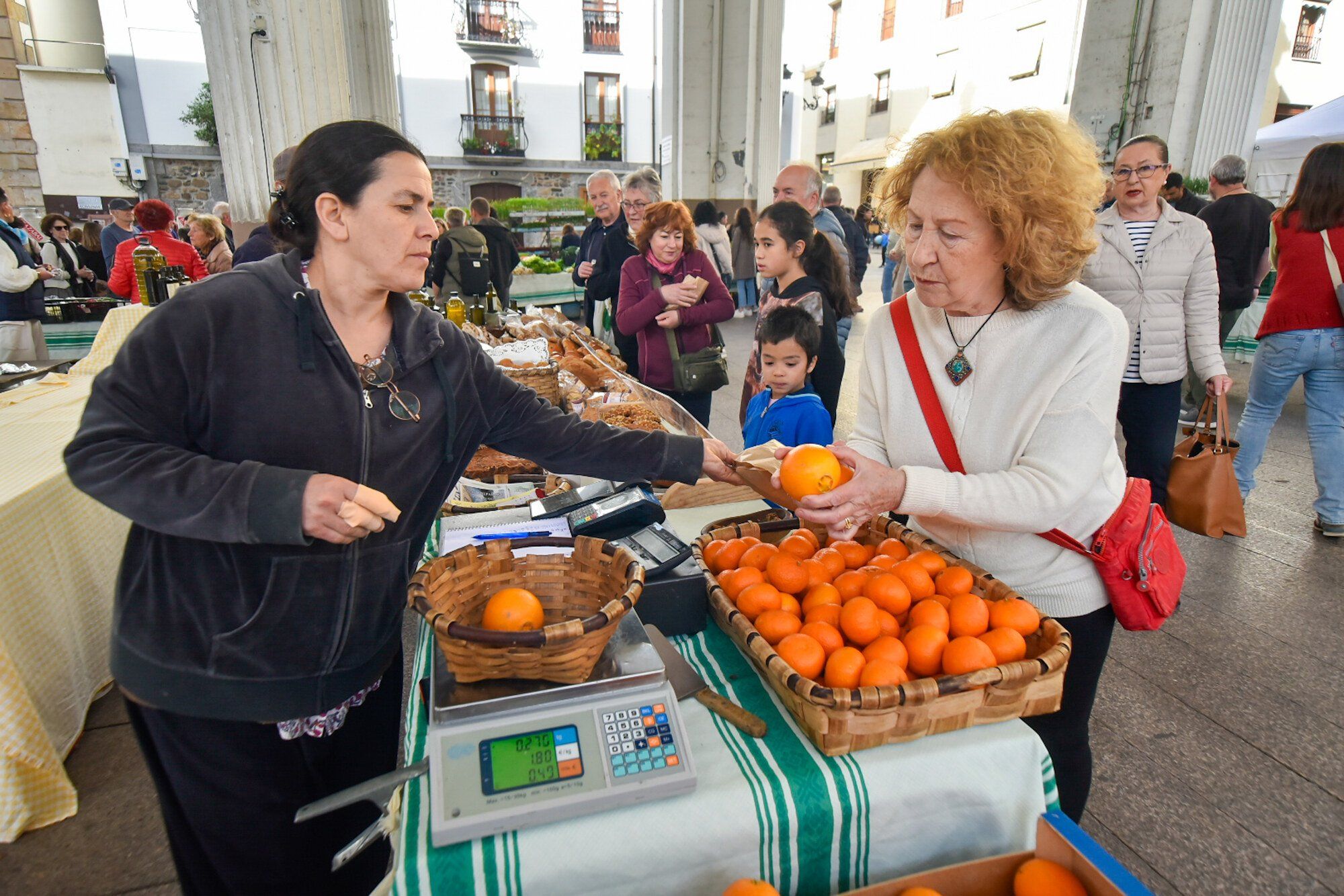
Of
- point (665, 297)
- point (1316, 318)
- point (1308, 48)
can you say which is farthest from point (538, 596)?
point (1308, 48)

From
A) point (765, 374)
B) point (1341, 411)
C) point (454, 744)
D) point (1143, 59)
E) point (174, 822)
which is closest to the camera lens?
point (454, 744)

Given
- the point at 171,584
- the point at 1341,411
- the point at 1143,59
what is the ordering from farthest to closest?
the point at 1143,59 → the point at 1341,411 → the point at 171,584

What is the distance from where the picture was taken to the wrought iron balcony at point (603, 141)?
993 inches

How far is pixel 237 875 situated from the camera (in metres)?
1.44

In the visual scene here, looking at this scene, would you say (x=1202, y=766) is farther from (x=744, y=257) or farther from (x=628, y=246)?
(x=744, y=257)

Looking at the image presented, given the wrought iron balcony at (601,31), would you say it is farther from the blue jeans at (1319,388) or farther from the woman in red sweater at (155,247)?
the blue jeans at (1319,388)

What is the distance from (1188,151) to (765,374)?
22.3ft

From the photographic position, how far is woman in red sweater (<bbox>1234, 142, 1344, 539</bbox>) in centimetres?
389

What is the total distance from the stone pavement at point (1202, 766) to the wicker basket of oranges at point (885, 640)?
1.19 meters

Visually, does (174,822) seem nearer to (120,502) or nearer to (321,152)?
(120,502)

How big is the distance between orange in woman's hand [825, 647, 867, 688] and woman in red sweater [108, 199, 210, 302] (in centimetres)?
540

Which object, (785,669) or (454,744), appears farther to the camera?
(785,669)

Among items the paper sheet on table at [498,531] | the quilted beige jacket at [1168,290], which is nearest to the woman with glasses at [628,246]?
the quilted beige jacket at [1168,290]

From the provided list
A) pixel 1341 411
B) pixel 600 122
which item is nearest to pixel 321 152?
pixel 1341 411
